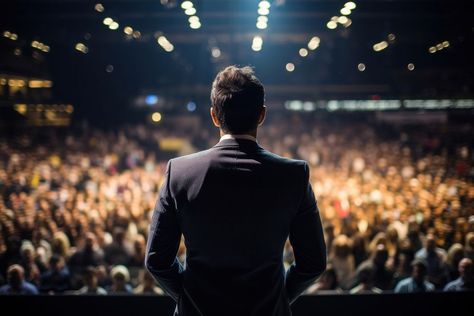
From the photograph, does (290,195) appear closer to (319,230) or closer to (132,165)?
(319,230)

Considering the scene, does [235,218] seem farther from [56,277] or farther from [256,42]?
[256,42]

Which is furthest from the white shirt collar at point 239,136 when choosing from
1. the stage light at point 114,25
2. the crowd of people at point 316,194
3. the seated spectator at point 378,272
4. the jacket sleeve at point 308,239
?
the stage light at point 114,25

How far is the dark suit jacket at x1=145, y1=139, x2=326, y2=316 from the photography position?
1.26m

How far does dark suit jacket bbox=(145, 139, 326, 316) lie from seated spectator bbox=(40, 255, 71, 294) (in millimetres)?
4295

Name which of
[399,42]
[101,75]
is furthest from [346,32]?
[101,75]

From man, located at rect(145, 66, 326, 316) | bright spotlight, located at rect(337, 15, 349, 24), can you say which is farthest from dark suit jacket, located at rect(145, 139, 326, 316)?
bright spotlight, located at rect(337, 15, 349, 24)

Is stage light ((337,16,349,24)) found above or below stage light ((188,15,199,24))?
below

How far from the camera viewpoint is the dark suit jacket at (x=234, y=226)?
1260mm

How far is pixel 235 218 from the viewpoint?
1.26 metres

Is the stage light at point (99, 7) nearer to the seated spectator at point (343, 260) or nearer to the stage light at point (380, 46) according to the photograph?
the seated spectator at point (343, 260)

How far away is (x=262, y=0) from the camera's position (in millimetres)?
7098

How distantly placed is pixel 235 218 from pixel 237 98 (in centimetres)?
36

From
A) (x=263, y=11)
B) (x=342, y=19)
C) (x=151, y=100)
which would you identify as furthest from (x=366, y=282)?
(x=151, y=100)

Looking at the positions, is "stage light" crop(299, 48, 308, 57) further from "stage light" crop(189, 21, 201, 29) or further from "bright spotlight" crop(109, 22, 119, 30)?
"bright spotlight" crop(109, 22, 119, 30)
